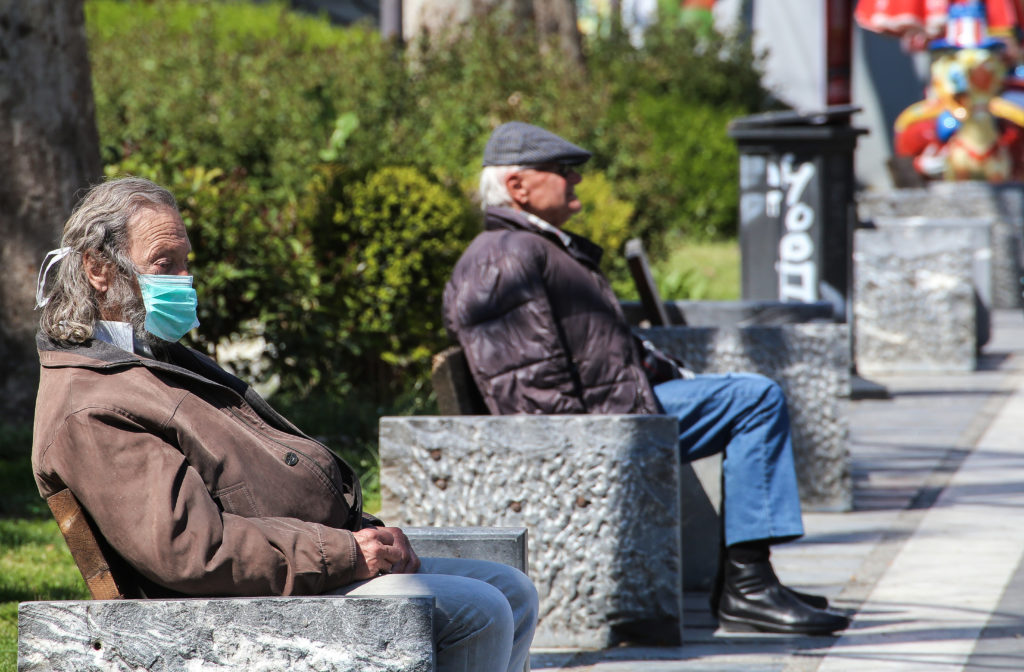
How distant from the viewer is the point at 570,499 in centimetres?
401

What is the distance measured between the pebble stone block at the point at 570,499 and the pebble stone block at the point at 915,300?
6.19 meters

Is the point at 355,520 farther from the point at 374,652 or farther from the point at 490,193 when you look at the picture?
the point at 490,193

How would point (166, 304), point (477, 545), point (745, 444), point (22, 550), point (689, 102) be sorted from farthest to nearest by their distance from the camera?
1. point (689, 102)
2. point (22, 550)
3. point (745, 444)
4. point (477, 545)
5. point (166, 304)

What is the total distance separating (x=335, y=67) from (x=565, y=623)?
23.9 feet

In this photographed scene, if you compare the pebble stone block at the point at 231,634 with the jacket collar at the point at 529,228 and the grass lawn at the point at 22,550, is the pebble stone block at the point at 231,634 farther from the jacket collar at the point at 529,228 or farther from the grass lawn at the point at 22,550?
the jacket collar at the point at 529,228

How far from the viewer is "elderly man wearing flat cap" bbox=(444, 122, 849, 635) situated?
4.17 m

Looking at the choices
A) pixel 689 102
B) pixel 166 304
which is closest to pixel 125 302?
pixel 166 304

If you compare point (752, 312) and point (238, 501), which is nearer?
point (238, 501)

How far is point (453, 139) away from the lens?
9766mm

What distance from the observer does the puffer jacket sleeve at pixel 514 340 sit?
4.15 m

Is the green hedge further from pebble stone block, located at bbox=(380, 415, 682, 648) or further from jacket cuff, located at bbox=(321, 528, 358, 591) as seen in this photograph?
jacket cuff, located at bbox=(321, 528, 358, 591)

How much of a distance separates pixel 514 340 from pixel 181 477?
1.84 meters

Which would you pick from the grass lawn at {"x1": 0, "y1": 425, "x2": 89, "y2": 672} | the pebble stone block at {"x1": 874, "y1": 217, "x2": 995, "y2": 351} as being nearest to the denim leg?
the grass lawn at {"x1": 0, "y1": 425, "x2": 89, "y2": 672}

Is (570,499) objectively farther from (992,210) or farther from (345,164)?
(992,210)
